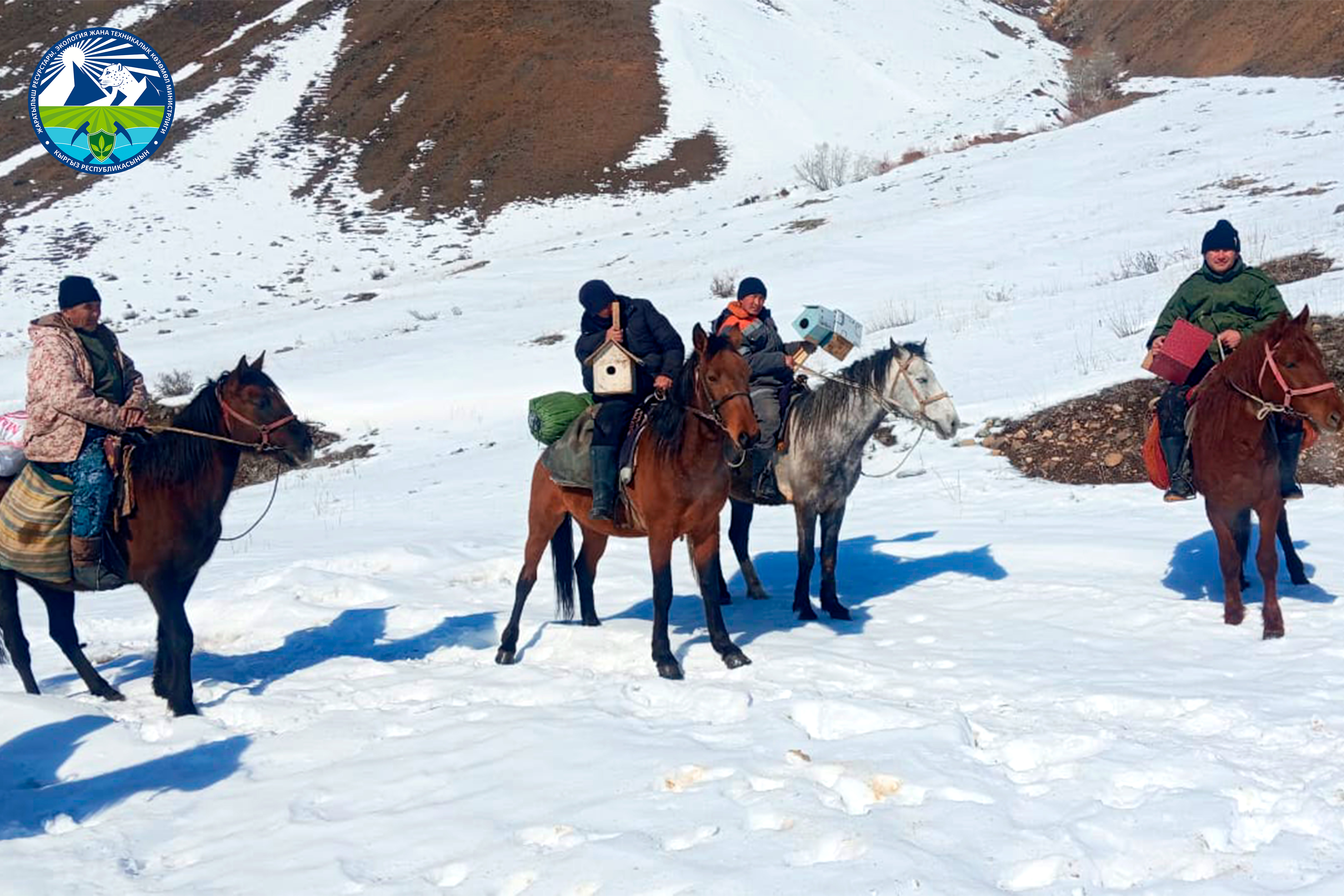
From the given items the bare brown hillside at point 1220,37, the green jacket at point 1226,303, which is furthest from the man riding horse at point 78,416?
the bare brown hillside at point 1220,37

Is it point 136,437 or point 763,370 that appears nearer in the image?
point 136,437

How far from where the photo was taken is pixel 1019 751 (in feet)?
20.8

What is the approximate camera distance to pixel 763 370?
34.0 feet

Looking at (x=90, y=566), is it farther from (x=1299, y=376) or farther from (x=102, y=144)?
(x=102, y=144)

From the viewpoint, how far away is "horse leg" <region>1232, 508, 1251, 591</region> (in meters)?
8.70

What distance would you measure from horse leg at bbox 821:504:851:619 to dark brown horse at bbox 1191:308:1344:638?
2904 millimetres

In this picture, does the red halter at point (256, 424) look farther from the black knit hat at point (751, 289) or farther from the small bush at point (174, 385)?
the small bush at point (174, 385)

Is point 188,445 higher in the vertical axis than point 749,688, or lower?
higher

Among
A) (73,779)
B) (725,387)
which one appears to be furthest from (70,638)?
(725,387)

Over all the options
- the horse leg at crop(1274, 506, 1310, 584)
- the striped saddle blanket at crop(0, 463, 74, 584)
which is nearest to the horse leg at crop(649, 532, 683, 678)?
the striped saddle blanket at crop(0, 463, 74, 584)

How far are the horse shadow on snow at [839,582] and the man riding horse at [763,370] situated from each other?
3.43ft

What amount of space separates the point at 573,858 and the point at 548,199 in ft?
161

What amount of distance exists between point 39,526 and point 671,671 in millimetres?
4461

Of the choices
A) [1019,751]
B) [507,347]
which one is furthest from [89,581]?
[507,347]
